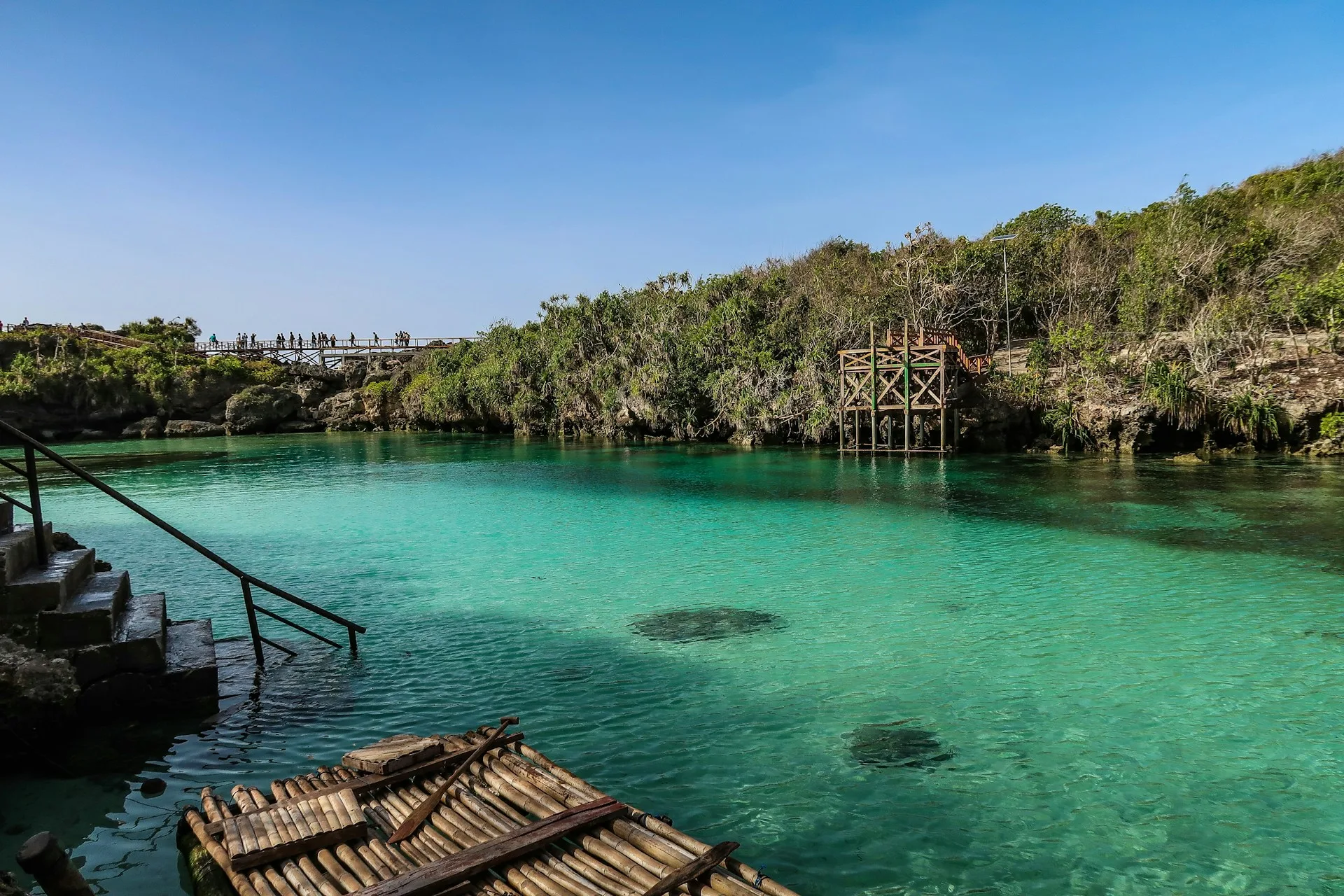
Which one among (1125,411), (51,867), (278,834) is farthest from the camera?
(1125,411)

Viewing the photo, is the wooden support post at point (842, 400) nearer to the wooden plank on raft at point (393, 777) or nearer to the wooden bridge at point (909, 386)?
the wooden bridge at point (909, 386)

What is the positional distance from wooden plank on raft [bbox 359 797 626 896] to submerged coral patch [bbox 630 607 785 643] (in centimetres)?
535

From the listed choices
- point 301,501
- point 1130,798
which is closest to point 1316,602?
point 1130,798

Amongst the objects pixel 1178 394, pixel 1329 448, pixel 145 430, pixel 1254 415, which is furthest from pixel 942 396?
pixel 145 430

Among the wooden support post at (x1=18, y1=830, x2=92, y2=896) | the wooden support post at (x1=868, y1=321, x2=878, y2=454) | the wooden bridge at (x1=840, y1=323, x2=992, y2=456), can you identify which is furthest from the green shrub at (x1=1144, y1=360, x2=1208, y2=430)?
the wooden support post at (x1=18, y1=830, x2=92, y2=896)

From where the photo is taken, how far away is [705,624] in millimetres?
10812

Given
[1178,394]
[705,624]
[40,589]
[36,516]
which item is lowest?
[705,624]

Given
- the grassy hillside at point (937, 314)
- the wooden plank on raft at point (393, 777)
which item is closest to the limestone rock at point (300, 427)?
the grassy hillside at point (937, 314)

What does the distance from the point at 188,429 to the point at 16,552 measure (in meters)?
Result: 62.7

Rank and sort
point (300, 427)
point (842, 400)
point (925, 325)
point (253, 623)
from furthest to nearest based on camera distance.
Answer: point (300, 427) → point (925, 325) → point (842, 400) → point (253, 623)

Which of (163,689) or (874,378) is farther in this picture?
(874,378)

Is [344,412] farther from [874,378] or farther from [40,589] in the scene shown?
[40,589]

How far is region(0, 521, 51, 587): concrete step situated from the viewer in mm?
6754

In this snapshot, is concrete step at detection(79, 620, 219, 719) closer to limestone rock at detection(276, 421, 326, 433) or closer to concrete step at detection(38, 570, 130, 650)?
concrete step at detection(38, 570, 130, 650)
